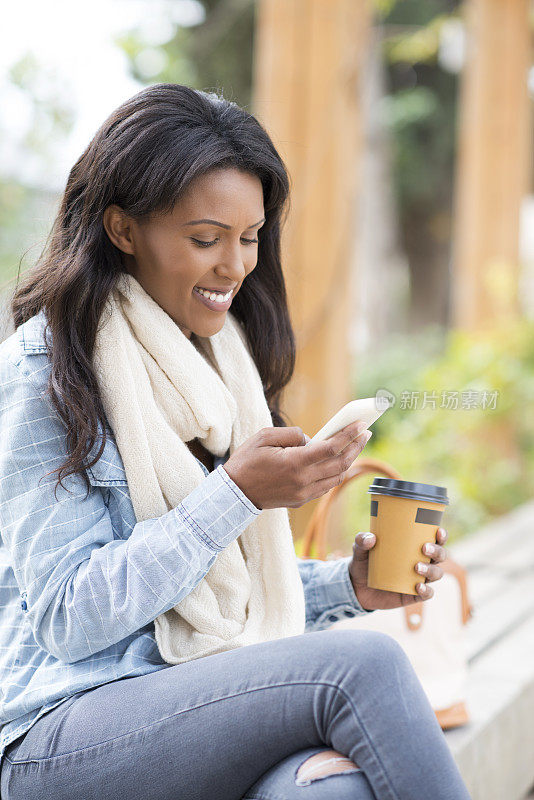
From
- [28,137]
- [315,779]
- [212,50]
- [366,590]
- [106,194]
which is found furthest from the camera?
[212,50]

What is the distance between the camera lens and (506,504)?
18.5ft

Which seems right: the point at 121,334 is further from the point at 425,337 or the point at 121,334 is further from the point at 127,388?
the point at 425,337

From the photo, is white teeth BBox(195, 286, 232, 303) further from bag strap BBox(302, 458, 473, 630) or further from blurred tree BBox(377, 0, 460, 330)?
blurred tree BBox(377, 0, 460, 330)

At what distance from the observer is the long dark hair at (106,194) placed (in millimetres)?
1319

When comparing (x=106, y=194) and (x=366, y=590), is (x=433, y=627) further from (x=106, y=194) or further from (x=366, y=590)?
(x=106, y=194)

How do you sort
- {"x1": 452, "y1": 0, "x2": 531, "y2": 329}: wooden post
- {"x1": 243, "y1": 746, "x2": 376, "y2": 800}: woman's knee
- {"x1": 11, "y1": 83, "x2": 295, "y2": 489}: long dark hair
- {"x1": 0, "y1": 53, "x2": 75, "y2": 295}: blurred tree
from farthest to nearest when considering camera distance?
{"x1": 452, "y1": 0, "x2": 531, "y2": 329}: wooden post, {"x1": 0, "y1": 53, "x2": 75, "y2": 295}: blurred tree, {"x1": 11, "y1": 83, "x2": 295, "y2": 489}: long dark hair, {"x1": 243, "y1": 746, "x2": 376, "y2": 800}: woman's knee

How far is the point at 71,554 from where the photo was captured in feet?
4.13

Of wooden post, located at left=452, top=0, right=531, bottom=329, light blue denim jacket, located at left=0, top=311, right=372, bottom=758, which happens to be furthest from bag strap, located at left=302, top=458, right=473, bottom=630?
wooden post, located at left=452, top=0, right=531, bottom=329

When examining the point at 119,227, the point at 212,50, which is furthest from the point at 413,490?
the point at 212,50

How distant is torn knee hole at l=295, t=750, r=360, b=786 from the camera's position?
3.88ft

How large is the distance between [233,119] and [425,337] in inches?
419

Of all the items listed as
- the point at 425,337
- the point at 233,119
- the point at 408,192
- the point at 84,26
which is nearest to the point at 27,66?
the point at 84,26

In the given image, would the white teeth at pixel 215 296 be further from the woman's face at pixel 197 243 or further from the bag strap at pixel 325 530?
the bag strap at pixel 325 530

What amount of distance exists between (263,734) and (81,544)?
0.35m
